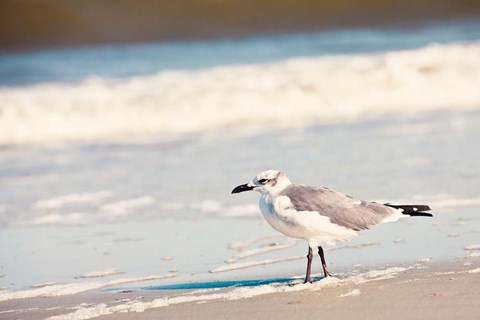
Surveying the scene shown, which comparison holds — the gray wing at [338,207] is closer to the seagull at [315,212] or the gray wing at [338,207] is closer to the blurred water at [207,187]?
the seagull at [315,212]

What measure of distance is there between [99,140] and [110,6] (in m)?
12.2

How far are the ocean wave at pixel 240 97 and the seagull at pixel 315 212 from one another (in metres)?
6.80

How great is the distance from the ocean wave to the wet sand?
6078mm

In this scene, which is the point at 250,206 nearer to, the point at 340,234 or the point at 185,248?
the point at 185,248

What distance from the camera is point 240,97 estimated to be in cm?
1391

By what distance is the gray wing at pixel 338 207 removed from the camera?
5.41 metres

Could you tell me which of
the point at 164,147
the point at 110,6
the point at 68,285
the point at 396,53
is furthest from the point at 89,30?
the point at 68,285

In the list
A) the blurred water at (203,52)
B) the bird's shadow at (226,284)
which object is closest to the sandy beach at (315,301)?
the bird's shadow at (226,284)

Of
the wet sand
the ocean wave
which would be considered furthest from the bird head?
the wet sand

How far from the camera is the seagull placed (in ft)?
17.6

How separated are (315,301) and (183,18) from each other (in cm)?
1902

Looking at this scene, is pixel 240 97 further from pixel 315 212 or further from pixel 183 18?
pixel 183 18

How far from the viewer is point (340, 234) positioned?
548 centimetres

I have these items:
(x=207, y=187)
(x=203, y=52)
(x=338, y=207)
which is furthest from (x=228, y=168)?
(x=203, y=52)
